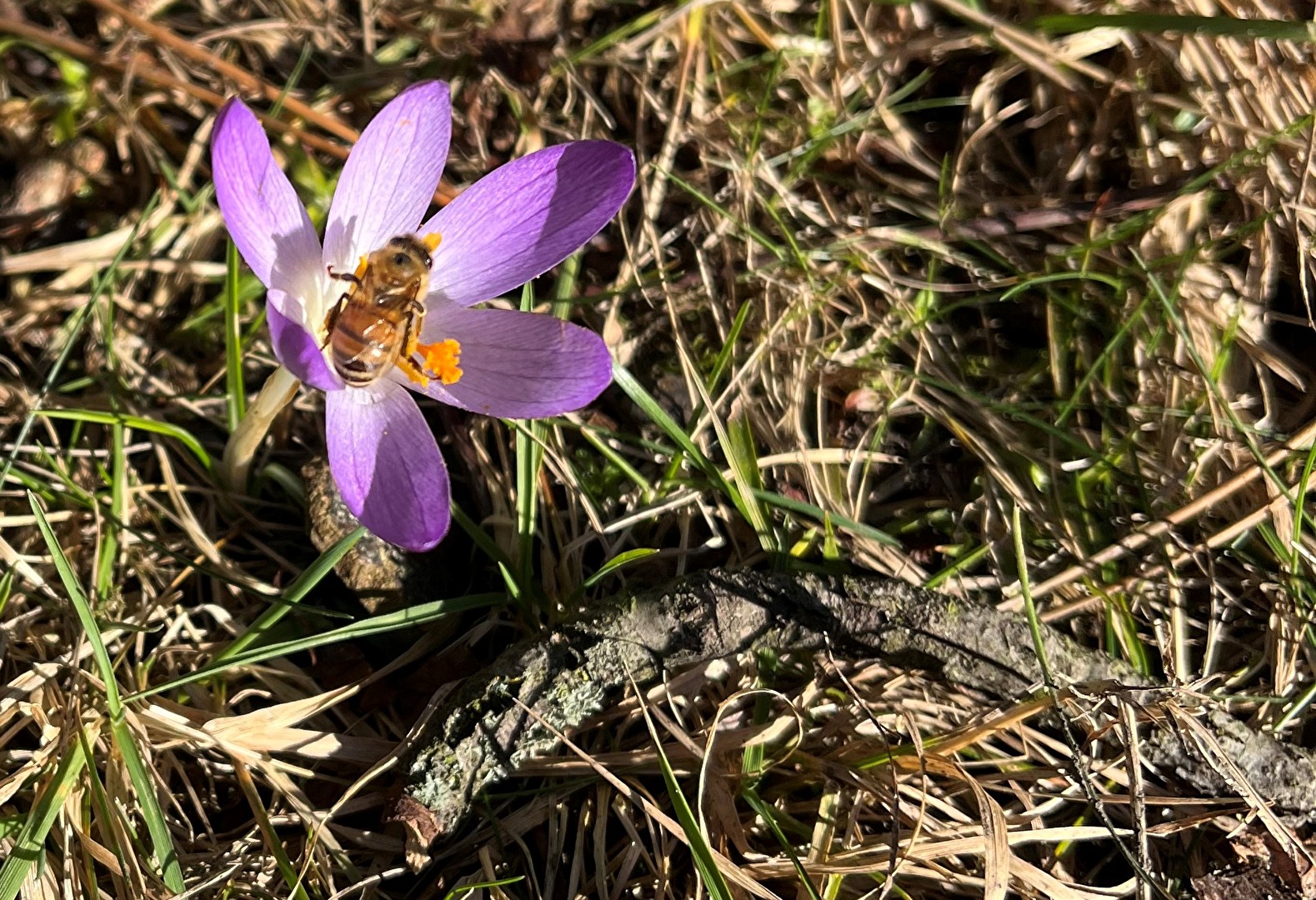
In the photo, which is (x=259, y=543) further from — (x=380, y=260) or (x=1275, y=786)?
(x=1275, y=786)

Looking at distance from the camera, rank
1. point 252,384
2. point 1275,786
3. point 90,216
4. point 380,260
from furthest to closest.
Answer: point 90,216
point 252,384
point 1275,786
point 380,260

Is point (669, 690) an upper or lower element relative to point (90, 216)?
lower

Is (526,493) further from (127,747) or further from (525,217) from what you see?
(127,747)

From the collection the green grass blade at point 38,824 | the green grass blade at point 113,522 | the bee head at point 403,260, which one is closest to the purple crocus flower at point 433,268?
the bee head at point 403,260

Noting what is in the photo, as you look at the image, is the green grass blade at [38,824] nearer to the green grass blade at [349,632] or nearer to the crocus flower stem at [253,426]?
the green grass blade at [349,632]

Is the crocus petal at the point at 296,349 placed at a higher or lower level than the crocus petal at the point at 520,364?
higher

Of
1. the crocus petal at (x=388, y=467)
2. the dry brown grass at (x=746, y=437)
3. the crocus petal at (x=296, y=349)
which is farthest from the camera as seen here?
the dry brown grass at (x=746, y=437)

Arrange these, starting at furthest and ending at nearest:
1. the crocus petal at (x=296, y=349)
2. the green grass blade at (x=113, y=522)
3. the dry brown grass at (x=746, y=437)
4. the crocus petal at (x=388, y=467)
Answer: the green grass blade at (x=113, y=522) < the dry brown grass at (x=746, y=437) < the crocus petal at (x=388, y=467) < the crocus petal at (x=296, y=349)

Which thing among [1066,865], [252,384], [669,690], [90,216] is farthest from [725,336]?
[90,216]
